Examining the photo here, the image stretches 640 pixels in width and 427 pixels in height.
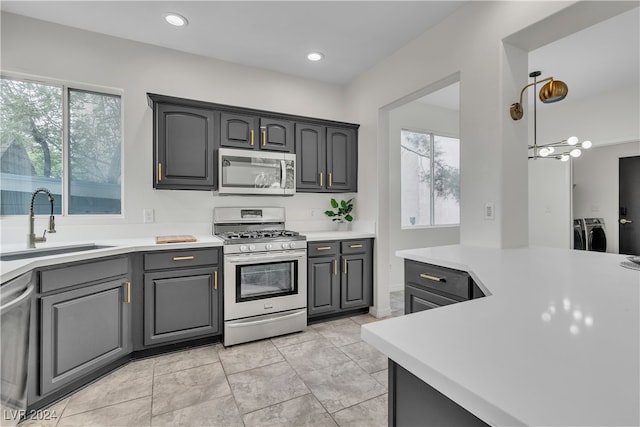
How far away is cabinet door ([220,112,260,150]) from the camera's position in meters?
3.03

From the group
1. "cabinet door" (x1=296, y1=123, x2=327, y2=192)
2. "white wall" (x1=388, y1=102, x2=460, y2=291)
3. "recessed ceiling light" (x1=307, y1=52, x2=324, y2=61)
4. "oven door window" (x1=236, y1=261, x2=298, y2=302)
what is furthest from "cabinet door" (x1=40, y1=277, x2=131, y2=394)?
"white wall" (x1=388, y1=102, x2=460, y2=291)

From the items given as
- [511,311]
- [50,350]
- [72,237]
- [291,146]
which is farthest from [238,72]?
[511,311]

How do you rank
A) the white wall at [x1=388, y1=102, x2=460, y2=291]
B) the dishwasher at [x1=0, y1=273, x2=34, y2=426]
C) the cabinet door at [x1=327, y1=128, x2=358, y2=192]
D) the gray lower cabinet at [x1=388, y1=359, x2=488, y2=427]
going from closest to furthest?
the gray lower cabinet at [x1=388, y1=359, x2=488, y2=427] < the dishwasher at [x1=0, y1=273, x2=34, y2=426] < the cabinet door at [x1=327, y1=128, x2=358, y2=192] < the white wall at [x1=388, y1=102, x2=460, y2=291]

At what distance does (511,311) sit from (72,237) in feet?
10.7

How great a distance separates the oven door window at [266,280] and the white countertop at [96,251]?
1.26 ft

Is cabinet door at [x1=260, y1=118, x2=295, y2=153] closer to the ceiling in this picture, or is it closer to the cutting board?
the ceiling

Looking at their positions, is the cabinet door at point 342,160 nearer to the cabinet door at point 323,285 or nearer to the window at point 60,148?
the cabinet door at point 323,285

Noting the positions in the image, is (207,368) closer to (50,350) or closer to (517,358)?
(50,350)

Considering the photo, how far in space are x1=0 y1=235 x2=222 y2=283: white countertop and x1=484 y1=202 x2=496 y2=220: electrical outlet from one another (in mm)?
2177

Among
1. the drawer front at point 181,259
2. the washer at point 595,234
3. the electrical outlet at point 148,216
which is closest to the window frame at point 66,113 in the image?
the electrical outlet at point 148,216

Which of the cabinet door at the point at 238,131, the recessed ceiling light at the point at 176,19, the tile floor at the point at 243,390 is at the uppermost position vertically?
the recessed ceiling light at the point at 176,19

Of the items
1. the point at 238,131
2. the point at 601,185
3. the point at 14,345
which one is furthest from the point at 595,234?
the point at 14,345

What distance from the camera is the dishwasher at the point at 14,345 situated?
4.99 ft

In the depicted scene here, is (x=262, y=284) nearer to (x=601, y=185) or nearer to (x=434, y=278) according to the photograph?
(x=434, y=278)
